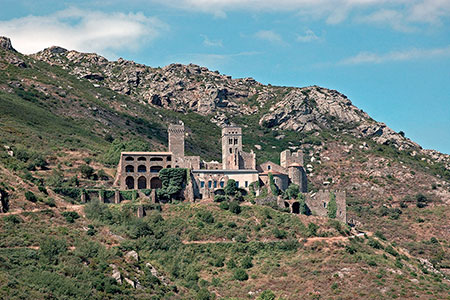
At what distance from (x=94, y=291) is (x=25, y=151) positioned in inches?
1638

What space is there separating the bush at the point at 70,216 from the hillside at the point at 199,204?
0.58 ft

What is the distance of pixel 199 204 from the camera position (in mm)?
80625

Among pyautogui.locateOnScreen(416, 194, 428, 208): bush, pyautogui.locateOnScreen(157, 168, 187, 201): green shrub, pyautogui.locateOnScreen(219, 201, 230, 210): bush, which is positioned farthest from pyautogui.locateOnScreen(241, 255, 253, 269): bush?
pyautogui.locateOnScreen(416, 194, 428, 208): bush

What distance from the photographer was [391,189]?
11638cm

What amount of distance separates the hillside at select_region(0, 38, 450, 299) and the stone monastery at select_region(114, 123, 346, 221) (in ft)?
9.84

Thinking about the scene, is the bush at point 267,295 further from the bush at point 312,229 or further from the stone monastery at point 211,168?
the stone monastery at point 211,168

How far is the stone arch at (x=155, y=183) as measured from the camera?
8681 cm

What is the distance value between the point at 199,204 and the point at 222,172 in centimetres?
578

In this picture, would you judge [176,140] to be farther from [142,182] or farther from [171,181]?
[171,181]

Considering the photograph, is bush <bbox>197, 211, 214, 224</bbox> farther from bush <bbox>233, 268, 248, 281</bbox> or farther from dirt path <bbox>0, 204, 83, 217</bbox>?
dirt path <bbox>0, 204, 83, 217</bbox>

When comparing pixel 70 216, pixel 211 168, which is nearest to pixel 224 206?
pixel 211 168

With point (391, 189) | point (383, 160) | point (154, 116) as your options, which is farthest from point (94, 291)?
point (154, 116)

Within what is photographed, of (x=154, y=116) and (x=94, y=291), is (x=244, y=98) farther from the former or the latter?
(x=94, y=291)

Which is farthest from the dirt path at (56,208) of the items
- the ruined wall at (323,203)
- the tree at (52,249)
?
the ruined wall at (323,203)
